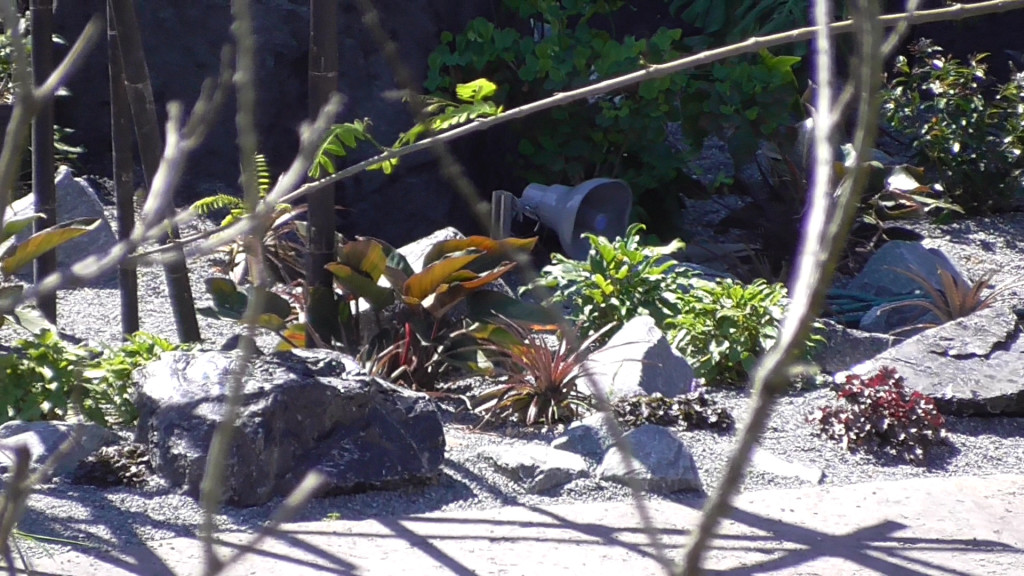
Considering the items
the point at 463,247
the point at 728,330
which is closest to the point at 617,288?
the point at 728,330

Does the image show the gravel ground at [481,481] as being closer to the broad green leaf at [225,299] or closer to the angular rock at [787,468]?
the angular rock at [787,468]

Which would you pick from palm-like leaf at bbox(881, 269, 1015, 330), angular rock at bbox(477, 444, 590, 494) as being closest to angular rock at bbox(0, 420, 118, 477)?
angular rock at bbox(477, 444, 590, 494)

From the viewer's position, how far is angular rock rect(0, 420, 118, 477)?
12.3ft

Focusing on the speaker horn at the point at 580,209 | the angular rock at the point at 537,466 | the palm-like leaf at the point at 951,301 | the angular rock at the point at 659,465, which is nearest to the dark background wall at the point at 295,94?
the speaker horn at the point at 580,209

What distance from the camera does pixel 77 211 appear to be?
713cm

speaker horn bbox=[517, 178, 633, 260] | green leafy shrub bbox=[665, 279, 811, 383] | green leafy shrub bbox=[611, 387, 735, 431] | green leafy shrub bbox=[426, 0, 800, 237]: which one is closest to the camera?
green leafy shrub bbox=[611, 387, 735, 431]

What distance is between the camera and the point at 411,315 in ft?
16.2

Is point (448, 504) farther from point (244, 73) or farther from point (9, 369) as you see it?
point (244, 73)

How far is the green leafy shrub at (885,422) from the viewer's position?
438cm

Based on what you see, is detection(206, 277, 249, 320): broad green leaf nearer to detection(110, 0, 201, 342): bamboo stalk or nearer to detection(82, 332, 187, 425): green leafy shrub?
detection(110, 0, 201, 342): bamboo stalk

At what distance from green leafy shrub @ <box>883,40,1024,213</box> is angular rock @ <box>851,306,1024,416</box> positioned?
3.10 m

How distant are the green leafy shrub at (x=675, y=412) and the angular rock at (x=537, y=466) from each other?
0.53 metres

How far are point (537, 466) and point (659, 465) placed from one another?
Result: 397 millimetres

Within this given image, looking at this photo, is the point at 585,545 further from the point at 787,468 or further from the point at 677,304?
the point at 677,304
